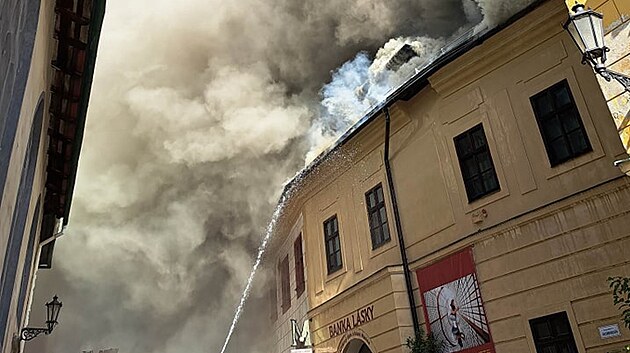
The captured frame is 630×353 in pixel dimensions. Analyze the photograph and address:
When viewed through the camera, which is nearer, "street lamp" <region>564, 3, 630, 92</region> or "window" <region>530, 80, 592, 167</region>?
"street lamp" <region>564, 3, 630, 92</region>

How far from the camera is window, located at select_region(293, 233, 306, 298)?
1536 centimetres

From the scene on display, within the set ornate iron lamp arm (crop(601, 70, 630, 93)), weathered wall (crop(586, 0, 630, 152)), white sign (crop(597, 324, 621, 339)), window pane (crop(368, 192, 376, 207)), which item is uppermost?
window pane (crop(368, 192, 376, 207))

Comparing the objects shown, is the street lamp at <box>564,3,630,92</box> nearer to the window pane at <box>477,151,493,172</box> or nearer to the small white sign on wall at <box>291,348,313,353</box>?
the window pane at <box>477,151,493,172</box>

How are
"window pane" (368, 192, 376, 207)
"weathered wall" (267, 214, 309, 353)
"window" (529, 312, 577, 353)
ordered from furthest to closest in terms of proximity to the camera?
"weathered wall" (267, 214, 309, 353), "window pane" (368, 192, 376, 207), "window" (529, 312, 577, 353)

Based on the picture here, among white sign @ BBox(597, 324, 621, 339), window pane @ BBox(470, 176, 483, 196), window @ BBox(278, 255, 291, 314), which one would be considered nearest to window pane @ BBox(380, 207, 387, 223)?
window pane @ BBox(470, 176, 483, 196)

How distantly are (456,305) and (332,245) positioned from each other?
14.9 ft

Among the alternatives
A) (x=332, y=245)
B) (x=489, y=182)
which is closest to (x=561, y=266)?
(x=489, y=182)

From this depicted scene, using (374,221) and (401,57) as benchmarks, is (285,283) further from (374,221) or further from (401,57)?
(401,57)

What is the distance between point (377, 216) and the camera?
1226 cm

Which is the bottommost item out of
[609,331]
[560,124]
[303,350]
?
[609,331]

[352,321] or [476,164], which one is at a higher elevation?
[476,164]

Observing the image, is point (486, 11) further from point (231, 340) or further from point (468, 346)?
point (231, 340)

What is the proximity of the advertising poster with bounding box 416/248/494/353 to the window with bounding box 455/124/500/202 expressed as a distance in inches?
49.4

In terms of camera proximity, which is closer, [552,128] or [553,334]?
[553,334]
